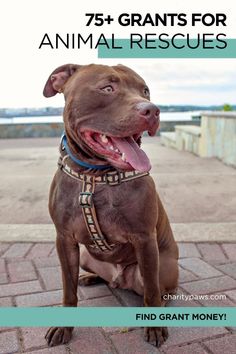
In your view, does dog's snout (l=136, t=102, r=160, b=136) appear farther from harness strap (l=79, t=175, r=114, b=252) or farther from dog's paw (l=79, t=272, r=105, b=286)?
dog's paw (l=79, t=272, r=105, b=286)

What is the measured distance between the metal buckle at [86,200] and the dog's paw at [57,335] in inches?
26.2

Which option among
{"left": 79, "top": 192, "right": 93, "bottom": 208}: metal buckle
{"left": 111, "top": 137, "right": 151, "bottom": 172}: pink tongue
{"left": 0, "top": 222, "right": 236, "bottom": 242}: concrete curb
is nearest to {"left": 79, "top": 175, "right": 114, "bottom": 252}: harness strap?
{"left": 79, "top": 192, "right": 93, "bottom": 208}: metal buckle

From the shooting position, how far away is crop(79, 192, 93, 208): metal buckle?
1914 mm

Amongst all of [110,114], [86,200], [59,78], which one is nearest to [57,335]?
[86,200]

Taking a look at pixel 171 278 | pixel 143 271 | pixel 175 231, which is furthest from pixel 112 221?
pixel 175 231

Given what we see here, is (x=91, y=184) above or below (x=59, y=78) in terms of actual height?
below

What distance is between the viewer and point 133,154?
1697 mm

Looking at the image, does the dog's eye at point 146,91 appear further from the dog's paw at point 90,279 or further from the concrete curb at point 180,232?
the concrete curb at point 180,232

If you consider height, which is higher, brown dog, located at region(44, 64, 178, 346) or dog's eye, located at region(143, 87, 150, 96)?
dog's eye, located at region(143, 87, 150, 96)

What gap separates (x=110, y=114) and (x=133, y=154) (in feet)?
0.65

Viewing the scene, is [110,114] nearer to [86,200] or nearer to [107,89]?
[107,89]

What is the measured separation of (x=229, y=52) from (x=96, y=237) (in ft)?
3.52

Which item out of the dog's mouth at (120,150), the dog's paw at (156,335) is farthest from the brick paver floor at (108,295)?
the dog's mouth at (120,150)

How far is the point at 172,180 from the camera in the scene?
220 inches
